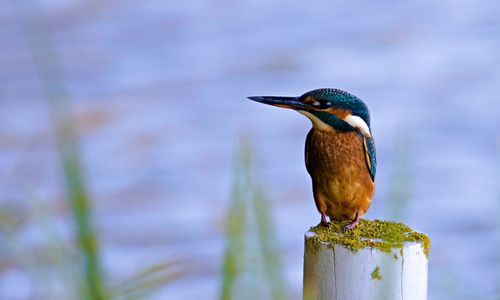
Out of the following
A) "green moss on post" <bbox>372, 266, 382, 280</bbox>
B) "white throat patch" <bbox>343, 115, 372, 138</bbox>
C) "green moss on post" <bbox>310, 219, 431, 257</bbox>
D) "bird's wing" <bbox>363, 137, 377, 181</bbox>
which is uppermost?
"white throat patch" <bbox>343, 115, 372, 138</bbox>

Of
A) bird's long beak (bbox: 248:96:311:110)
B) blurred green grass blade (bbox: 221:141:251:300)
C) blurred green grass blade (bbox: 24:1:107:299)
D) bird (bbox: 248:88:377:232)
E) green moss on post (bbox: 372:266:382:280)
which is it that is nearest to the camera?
blurred green grass blade (bbox: 24:1:107:299)

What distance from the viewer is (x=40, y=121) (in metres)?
9.19

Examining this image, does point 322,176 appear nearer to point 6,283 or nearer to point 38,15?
point 38,15

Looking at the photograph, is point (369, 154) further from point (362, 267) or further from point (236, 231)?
point (236, 231)

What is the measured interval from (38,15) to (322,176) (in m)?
1.43

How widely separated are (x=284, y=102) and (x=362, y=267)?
0.45 m

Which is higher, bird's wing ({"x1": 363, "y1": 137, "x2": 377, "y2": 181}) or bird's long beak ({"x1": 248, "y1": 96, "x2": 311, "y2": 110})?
bird's long beak ({"x1": 248, "y1": 96, "x2": 311, "y2": 110})

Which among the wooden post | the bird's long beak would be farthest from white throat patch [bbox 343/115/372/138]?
the wooden post

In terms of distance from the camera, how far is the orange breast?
2.55 metres

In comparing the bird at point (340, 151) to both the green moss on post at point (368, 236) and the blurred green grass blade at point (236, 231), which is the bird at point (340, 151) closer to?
the green moss on post at point (368, 236)

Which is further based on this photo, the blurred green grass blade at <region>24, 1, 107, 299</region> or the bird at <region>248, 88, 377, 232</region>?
the bird at <region>248, 88, 377, 232</region>

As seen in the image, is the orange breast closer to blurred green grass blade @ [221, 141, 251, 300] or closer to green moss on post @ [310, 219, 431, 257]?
green moss on post @ [310, 219, 431, 257]

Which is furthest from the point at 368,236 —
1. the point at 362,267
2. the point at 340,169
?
the point at 340,169

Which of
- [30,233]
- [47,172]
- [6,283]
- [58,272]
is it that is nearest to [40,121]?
[47,172]
